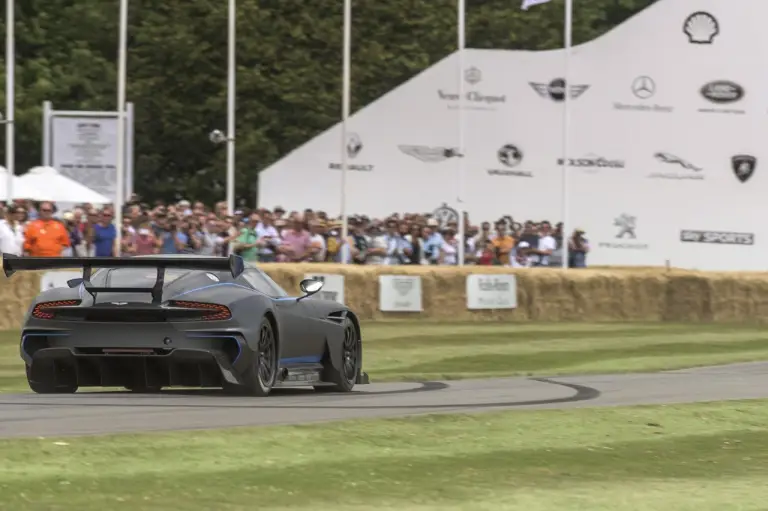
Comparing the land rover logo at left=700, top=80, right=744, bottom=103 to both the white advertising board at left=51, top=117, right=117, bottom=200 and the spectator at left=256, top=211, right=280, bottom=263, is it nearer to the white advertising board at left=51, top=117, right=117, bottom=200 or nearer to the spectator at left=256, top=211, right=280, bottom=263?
the white advertising board at left=51, top=117, right=117, bottom=200

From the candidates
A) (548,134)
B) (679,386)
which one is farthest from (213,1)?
(679,386)

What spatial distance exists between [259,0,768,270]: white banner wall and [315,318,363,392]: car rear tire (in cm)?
2515

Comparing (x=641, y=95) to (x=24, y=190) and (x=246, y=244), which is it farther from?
(x=246, y=244)

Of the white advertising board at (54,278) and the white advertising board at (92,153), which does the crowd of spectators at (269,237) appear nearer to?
the white advertising board at (54,278)

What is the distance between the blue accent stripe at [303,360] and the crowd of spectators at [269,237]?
1007cm

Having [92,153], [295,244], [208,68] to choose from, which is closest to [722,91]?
[92,153]

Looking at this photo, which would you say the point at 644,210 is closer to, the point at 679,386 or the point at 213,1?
the point at 213,1

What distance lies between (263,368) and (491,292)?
1688 centimetres

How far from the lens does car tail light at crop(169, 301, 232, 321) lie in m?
12.7

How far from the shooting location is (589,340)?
24703 millimetres

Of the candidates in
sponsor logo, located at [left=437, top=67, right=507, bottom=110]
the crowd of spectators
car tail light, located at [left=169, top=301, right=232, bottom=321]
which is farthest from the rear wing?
sponsor logo, located at [left=437, top=67, right=507, bottom=110]

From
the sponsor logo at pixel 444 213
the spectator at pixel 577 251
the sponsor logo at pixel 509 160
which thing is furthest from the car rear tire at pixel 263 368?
the sponsor logo at pixel 509 160

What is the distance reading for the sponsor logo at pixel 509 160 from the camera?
134ft

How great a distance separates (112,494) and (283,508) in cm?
76
